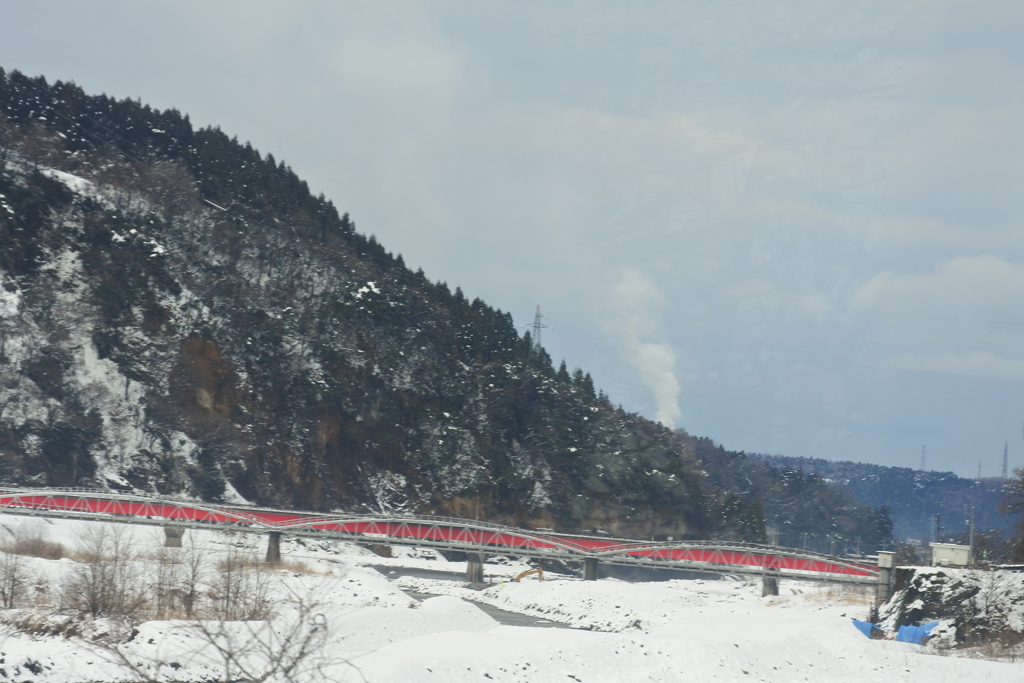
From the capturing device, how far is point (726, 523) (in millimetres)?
171250

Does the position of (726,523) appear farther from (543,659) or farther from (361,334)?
(543,659)

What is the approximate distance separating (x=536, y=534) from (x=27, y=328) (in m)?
69.3

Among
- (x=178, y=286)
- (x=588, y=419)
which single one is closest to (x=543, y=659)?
(x=178, y=286)

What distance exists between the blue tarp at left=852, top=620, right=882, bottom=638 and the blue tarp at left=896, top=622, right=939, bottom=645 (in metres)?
3.87

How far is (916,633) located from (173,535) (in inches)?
2748

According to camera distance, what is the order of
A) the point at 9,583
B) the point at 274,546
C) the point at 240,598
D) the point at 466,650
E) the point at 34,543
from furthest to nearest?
the point at 274,546 → the point at 34,543 → the point at 240,598 → the point at 9,583 → the point at 466,650

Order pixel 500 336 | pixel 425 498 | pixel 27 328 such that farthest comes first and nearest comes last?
pixel 500 336
pixel 425 498
pixel 27 328

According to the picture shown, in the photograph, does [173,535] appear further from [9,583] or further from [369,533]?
[9,583]

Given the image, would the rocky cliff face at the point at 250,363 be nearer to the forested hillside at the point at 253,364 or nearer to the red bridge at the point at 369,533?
the forested hillside at the point at 253,364

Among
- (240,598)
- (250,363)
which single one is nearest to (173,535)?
(240,598)

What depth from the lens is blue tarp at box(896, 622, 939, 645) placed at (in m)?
53.7

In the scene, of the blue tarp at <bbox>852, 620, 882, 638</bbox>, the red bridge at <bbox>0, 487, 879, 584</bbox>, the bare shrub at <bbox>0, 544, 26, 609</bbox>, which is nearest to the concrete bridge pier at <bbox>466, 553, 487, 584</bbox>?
the red bridge at <bbox>0, 487, 879, 584</bbox>

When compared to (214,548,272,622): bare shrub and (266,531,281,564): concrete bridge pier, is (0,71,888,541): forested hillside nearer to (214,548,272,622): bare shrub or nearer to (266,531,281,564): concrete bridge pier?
(266,531,281,564): concrete bridge pier

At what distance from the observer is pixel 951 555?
65.3 meters
